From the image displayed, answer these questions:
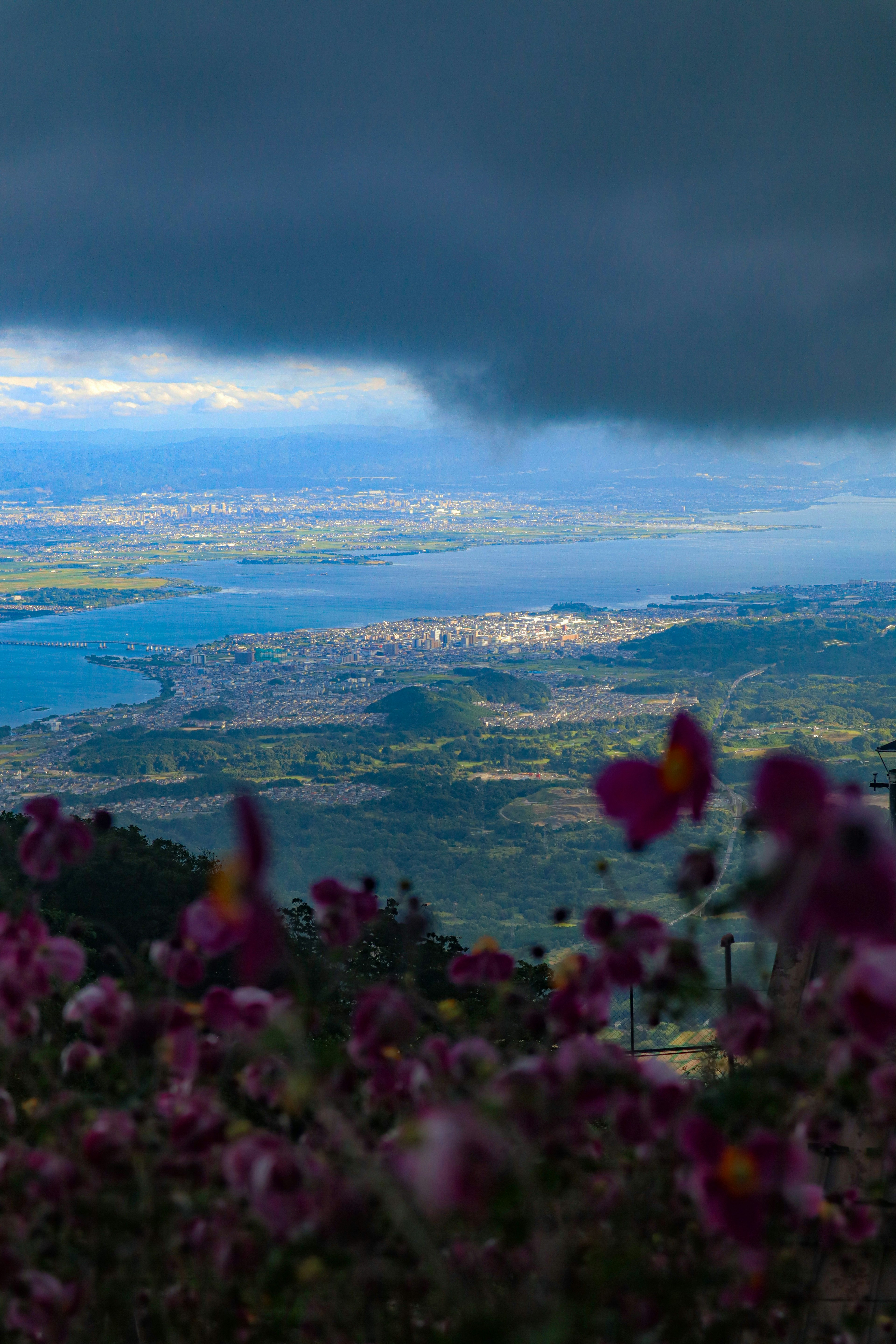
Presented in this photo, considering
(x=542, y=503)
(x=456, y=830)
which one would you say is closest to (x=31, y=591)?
(x=456, y=830)

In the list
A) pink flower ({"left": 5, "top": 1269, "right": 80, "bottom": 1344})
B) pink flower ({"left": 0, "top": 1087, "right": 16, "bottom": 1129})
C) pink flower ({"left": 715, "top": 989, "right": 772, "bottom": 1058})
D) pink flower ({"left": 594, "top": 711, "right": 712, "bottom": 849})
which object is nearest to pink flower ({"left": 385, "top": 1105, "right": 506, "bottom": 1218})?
pink flower ({"left": 594, "top": 711, "right": 712, "bottom": 849})

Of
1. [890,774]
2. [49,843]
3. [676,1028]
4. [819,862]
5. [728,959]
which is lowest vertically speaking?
[676,1028]

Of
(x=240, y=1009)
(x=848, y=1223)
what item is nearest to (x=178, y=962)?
(x=240, y=1009)

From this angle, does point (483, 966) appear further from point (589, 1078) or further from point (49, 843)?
point (49, 843)

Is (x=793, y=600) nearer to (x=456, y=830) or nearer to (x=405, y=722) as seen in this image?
(x=405, y=722)

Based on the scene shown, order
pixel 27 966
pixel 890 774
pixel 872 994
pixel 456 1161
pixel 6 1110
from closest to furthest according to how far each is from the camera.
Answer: pixel 456 1161
pixel 872 994
pixel 27 966
pixel 6 1110
pixel 890 774

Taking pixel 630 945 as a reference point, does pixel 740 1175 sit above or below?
below

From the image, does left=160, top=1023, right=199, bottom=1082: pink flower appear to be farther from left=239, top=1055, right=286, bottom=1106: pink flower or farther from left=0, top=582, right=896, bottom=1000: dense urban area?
left=0, top=582, right=896, bottom=1000: dense urban area
